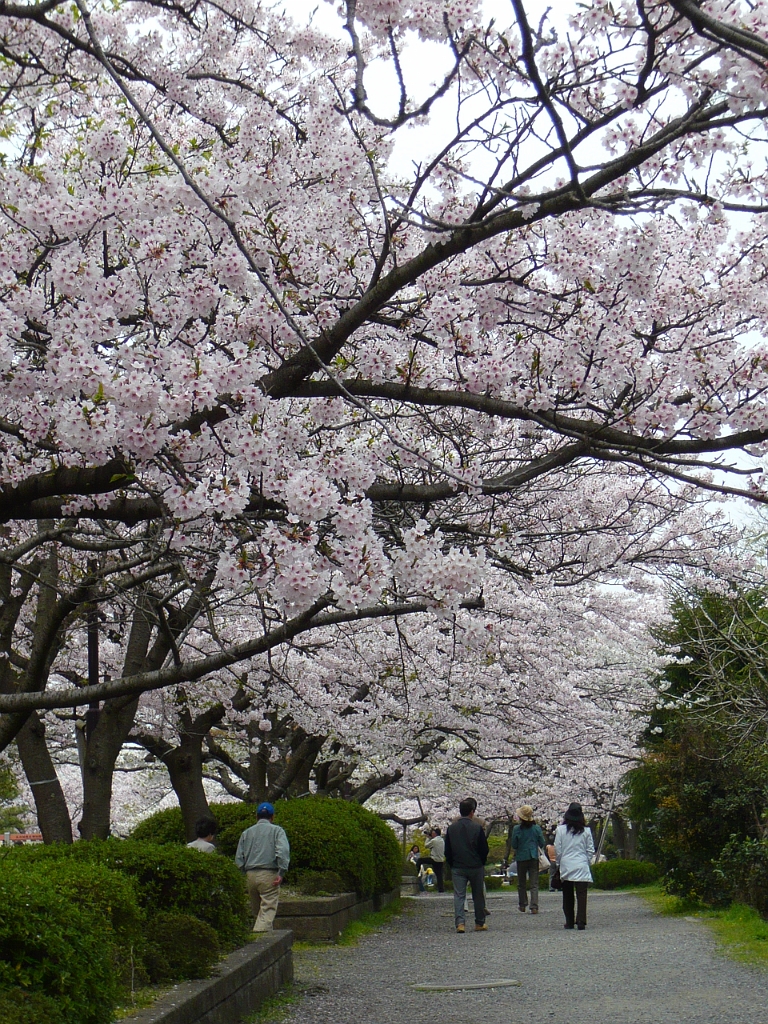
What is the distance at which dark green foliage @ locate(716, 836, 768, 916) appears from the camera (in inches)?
466

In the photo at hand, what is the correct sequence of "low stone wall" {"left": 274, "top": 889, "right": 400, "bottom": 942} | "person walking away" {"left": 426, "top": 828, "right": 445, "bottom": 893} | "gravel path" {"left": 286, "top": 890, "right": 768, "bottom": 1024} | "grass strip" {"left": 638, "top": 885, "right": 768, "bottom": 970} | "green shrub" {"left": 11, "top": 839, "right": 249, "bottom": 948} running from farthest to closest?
"person walking away" {"left": 426, "top": 828, "right": 445, "bottom": 893} < "low stone wall" {"left": 274, "top": 889, "right": 400, "bottom": 942} < "grass strip" {"left": 638, "top": 885, "right": 768, "bottom": 970} < "gravel path" {"left": 286, "top": 890, "right": 768, "bottom": 1024} < "green shrub" {"left": 11, "top": 839, "right": 249, "bottom": 948}

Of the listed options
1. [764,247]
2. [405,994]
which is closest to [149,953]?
[405,994]

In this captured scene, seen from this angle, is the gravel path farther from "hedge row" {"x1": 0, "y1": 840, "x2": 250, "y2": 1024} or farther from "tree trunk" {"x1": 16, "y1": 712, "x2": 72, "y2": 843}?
"tree trunk" {"x1": 16, "y1": 712, "x2": 72, "y2": 843}

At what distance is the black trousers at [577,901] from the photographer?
13.1 m

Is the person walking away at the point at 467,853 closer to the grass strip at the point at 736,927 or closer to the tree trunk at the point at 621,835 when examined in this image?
the grass strip at the point at 736,927

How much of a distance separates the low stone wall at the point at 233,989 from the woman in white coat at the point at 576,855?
4695 mm

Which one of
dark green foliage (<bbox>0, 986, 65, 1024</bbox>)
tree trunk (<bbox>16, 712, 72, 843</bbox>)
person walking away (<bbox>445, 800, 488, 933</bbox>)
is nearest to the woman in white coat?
person walking away (<bbox>445, 800, 488, 933</bbox>)

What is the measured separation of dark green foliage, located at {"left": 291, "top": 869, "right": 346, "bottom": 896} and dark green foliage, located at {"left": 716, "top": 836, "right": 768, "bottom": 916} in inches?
190

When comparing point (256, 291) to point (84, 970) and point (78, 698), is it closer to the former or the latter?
point (78, 698)

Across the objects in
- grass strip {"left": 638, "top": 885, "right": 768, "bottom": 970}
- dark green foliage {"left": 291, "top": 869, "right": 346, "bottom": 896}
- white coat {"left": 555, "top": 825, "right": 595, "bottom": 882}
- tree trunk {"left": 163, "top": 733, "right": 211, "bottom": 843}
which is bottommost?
grass strip {"left": 638, "top": 885, "right": 768, "bottom": 970}

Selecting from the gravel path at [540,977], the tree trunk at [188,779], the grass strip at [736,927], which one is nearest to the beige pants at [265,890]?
the gravel path at [540,977]

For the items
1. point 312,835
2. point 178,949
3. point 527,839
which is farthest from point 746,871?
point 178,949

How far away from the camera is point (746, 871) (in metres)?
12.7

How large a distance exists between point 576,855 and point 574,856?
1.2 inches
